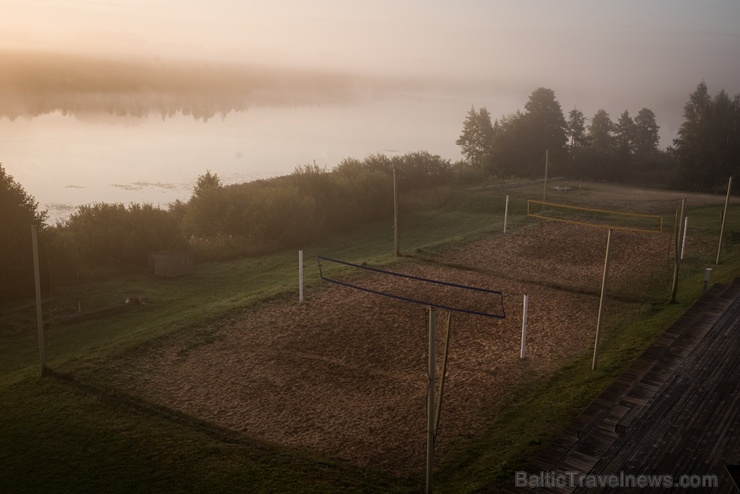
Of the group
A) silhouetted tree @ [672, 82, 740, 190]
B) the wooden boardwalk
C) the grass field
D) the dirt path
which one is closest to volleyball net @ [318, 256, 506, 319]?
the dirt path

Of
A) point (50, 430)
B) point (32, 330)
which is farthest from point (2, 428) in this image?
point (32, 330)

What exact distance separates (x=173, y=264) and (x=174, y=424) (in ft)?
43.9

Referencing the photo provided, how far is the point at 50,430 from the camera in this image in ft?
39.2

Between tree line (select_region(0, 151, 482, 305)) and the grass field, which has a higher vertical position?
tree line (select_region(0, 151, 482, 305))

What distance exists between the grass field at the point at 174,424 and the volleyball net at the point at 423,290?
2.59 meters

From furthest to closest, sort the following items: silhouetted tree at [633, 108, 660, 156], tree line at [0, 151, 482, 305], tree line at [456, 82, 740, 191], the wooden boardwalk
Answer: silhouetted tree at [633, 108, 660, 156] < tree line at [456, 82, 740, 191] < tree line at [0, 151, 482, 305] < the wooden boardwalk

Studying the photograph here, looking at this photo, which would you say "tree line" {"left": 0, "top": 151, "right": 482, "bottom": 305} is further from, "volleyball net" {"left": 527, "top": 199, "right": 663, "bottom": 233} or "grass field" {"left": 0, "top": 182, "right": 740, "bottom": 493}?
"volleyball net" {"left": 527, "top": 199, "right": 663, "bottom": 233}

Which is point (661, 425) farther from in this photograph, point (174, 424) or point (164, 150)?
point (164, 150)

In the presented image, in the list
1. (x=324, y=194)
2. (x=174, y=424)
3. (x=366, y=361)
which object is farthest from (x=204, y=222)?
(x=174, y=424)

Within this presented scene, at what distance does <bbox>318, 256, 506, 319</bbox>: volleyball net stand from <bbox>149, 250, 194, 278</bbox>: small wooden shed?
18.1 feet

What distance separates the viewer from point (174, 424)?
12094 mm

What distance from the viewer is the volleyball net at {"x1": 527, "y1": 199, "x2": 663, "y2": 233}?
30.0 meters

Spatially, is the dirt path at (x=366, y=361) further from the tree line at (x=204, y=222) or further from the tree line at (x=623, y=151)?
the tree line at (x=623, y=151)

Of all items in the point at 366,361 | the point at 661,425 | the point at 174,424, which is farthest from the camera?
the point at 366,361
